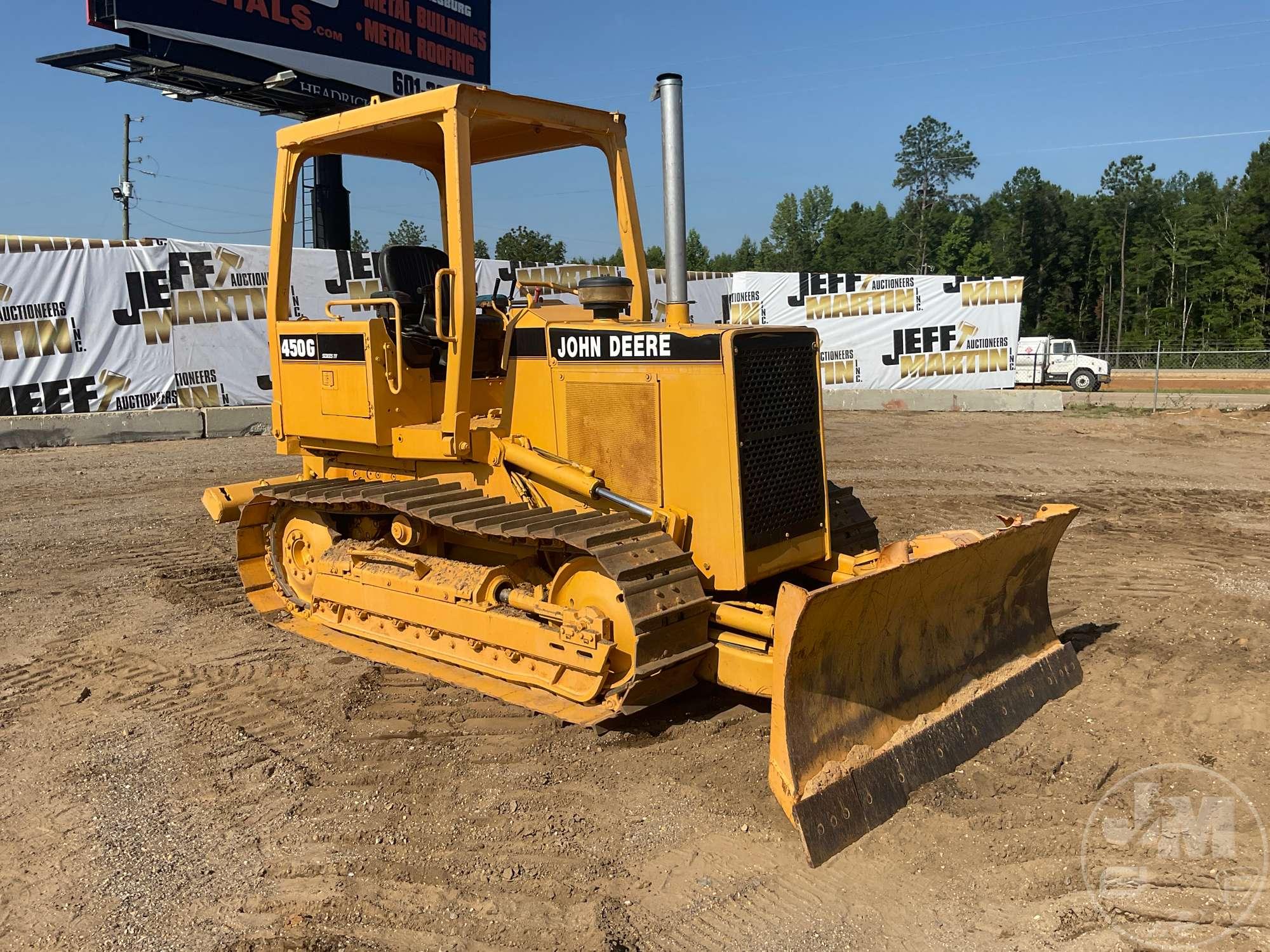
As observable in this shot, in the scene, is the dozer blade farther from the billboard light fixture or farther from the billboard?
the billboard light fixture

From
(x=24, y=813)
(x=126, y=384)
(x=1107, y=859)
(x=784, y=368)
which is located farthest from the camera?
(x=126, y=384)

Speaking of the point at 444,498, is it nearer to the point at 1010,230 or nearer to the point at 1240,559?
the point at 1240,559

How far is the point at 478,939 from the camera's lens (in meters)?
3.28

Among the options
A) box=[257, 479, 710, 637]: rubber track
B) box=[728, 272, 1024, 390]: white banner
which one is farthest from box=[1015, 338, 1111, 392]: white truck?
box=[257, 479, 710, 637]: rubber track

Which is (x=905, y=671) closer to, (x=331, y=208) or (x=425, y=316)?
(x=425, y=316)

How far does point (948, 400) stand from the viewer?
22000mm

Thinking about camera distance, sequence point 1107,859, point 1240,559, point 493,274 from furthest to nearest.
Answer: point 493,274
point 1240,559
point 1107,859

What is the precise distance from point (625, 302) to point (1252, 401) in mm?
23673

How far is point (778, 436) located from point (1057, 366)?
30006 millimetres

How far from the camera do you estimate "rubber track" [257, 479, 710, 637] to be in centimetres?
438

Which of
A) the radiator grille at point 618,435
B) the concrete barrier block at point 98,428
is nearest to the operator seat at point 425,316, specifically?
the radiator grille at point 618,435

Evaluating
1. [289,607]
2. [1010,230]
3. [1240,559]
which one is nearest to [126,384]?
[289,607]

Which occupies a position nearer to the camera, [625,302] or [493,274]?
[625,302]

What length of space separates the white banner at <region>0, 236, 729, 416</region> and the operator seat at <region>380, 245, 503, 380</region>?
795 centimetres
